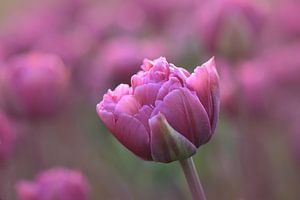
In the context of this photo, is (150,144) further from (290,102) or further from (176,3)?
(176,3)

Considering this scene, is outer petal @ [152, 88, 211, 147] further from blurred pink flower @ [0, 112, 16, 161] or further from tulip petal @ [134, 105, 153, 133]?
blurred pink flower @ [0, 112, 16, 161]

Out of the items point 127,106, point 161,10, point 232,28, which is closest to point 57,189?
point 127,106

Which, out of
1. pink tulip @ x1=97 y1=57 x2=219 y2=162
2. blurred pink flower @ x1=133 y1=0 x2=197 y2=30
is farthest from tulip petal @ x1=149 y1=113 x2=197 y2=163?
blurred pink flower @ x1=133 y1=0 x2=197 y2=30

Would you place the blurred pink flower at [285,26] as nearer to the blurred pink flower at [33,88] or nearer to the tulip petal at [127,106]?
the blurred pink flower at [33,88]

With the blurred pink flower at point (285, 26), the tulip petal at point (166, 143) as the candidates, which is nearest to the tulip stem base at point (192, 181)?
the tulip petal at point (166, 143)

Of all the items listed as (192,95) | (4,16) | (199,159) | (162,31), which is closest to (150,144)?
(192,95)

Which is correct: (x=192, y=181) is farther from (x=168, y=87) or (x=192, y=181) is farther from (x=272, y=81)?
(x=272, y=81)

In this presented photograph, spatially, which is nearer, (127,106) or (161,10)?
(127,106)

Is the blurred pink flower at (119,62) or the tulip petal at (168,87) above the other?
the blurred pink flower at (119,62)

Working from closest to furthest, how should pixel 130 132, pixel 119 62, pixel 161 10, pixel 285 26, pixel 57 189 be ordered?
1. pixel 130 132
2. pixel 57 189
3. pixel 119 62
4. pixel 285 26
5. pixel 161 10
